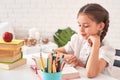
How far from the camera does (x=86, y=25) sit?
4.83ft

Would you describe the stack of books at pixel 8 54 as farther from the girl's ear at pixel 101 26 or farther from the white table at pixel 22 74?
the girl's ear at pixel 101 26

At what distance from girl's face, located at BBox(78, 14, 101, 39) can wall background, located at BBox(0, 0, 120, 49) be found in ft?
5.51

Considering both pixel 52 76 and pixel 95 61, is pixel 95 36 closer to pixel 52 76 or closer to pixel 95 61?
pixel 95 61

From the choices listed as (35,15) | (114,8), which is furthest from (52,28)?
(114,8)

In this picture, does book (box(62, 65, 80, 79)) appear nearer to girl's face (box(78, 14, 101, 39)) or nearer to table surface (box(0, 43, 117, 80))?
table surface (box(0, 43, 117, 80))

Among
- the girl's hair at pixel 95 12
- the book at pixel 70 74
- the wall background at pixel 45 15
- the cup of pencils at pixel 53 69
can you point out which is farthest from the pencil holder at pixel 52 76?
the wall background at pixel 45 15

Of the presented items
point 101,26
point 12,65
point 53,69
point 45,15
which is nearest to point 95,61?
point 101,26

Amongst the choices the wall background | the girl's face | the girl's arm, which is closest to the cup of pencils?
the girl's arm

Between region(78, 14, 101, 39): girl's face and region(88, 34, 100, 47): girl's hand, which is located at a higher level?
region(78, 14, 101, 39): girl's face

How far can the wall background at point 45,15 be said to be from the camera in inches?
123

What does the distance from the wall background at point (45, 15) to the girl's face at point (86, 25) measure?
168 cm

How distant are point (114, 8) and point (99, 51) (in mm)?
1734

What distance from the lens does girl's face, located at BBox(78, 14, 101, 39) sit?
57.7 inches

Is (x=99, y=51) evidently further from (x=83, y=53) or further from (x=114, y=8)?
(x=114, y=8)
